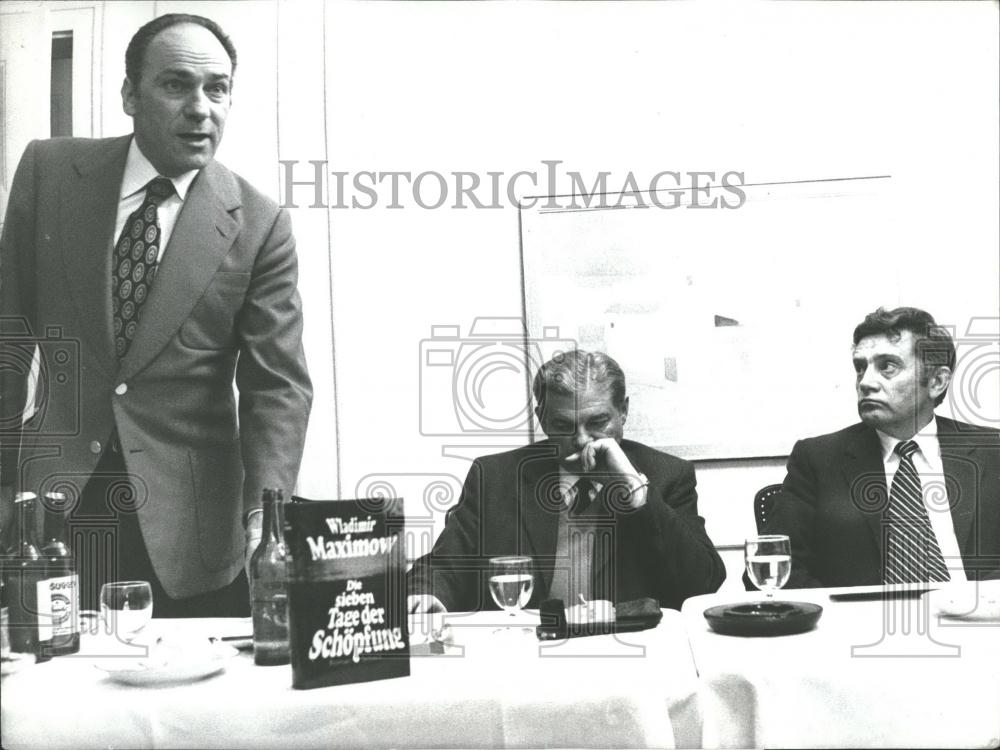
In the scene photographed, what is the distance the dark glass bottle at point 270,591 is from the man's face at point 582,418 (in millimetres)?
1016

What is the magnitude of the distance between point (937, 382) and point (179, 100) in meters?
2.02

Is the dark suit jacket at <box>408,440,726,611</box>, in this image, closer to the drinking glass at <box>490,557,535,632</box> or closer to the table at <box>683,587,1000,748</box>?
the drinking glass at <box>490,557,535,632</box>

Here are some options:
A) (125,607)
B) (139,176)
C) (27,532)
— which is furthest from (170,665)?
(139,176)

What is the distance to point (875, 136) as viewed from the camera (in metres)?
2.75

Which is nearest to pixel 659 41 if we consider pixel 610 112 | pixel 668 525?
pixel 610 112

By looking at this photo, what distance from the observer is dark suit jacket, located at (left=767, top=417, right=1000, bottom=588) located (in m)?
2.51

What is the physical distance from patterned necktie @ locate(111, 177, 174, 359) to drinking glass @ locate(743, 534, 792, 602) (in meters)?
1.55

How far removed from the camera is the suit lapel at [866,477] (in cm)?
257

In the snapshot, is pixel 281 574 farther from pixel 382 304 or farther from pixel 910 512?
pixel 910 512

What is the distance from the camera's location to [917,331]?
2.68 meters

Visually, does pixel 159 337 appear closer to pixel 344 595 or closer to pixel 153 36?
pixel 153 36

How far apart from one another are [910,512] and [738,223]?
2.82ft

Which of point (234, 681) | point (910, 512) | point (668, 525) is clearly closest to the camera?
point (234, 681)

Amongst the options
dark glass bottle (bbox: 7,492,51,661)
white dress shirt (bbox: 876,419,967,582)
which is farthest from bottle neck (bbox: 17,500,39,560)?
white dress shirt (bbox: 876,419,967,582)
